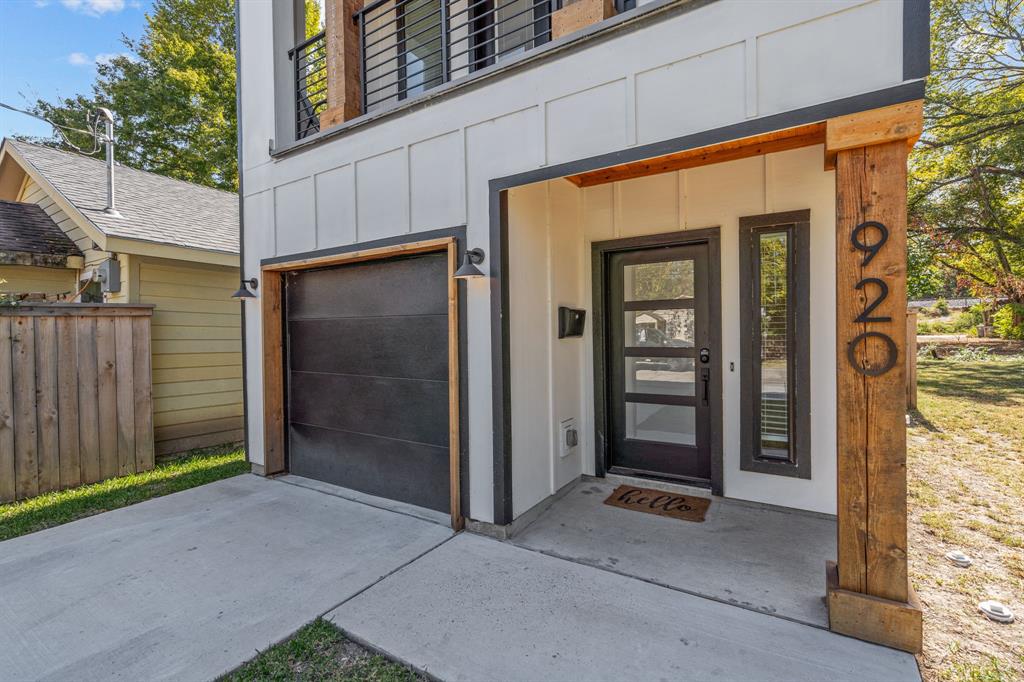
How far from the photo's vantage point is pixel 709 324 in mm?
3602

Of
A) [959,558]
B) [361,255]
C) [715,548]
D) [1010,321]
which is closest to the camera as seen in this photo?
[959,558]

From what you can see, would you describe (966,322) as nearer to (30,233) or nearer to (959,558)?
(959,558)

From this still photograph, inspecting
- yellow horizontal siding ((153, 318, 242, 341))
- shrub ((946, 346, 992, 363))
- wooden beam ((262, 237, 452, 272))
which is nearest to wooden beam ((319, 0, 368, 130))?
wooden beam ((262, 237, 452, 272))

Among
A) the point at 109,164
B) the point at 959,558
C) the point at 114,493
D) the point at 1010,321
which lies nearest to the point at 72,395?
the point at 114,493

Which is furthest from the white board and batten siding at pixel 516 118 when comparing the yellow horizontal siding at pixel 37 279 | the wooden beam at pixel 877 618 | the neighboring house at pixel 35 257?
the yellow horizontal siding at pixel 37 279

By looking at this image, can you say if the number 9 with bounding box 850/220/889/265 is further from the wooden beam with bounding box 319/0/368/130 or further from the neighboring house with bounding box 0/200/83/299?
the neighboring house with bounding box 0/200/83/299

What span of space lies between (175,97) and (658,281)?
51.9 ft

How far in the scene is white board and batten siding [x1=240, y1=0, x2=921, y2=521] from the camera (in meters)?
2.05

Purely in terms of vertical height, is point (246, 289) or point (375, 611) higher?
point (246, 289)

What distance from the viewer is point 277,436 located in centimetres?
451

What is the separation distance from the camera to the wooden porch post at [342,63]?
3893mm

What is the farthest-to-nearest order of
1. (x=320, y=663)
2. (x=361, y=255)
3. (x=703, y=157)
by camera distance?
1. (x=361, y=255)
2. (x=703, y=157)
3. (x=320, y=663)

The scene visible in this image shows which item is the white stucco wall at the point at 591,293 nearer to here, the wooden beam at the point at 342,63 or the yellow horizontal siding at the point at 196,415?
the wooden beam at the point at 342,63

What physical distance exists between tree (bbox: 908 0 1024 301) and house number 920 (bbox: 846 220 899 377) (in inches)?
417
